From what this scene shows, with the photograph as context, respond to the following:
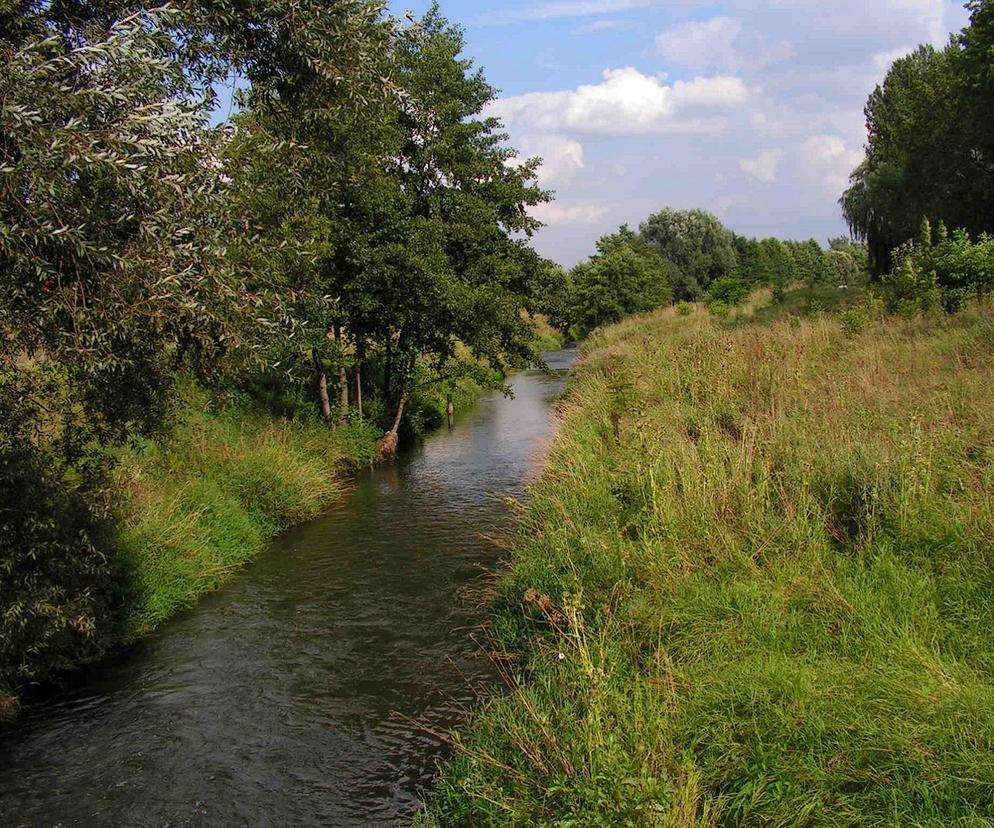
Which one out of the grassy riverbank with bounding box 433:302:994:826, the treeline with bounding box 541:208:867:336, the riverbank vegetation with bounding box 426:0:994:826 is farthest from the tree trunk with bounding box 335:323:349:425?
the grassy riverbank with bounding box 433:302:994:826

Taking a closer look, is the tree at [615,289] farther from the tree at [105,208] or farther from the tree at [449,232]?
the tree at [105,208]

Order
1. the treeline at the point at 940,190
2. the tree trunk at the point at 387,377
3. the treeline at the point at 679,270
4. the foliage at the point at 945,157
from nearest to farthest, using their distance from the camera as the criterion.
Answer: the treeline at the point at 940,190 → the tree trunk at the point at 387,377 → the foliage at the point at 945,157 → the treeline at the point at 679,270

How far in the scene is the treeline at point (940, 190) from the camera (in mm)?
16594

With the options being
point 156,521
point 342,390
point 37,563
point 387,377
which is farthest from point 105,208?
point 387,377

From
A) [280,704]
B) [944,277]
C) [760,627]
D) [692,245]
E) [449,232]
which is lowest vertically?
[280,704]

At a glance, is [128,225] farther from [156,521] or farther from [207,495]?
[207,495]

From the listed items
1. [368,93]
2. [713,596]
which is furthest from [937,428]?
[368,93]

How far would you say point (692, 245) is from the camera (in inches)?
3351

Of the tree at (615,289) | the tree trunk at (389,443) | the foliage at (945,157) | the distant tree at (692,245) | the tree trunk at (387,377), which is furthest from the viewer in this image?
the distant tree at (692,245)

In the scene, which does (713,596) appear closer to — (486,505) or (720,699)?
(720,699)

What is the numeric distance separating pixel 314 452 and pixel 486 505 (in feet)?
16.8

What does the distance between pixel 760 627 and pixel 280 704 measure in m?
4.67

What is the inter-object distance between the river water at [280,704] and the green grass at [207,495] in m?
0.42

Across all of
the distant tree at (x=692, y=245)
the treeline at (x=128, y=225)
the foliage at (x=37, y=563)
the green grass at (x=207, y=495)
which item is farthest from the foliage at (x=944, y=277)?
the distant tree at (x=692, y=245)
